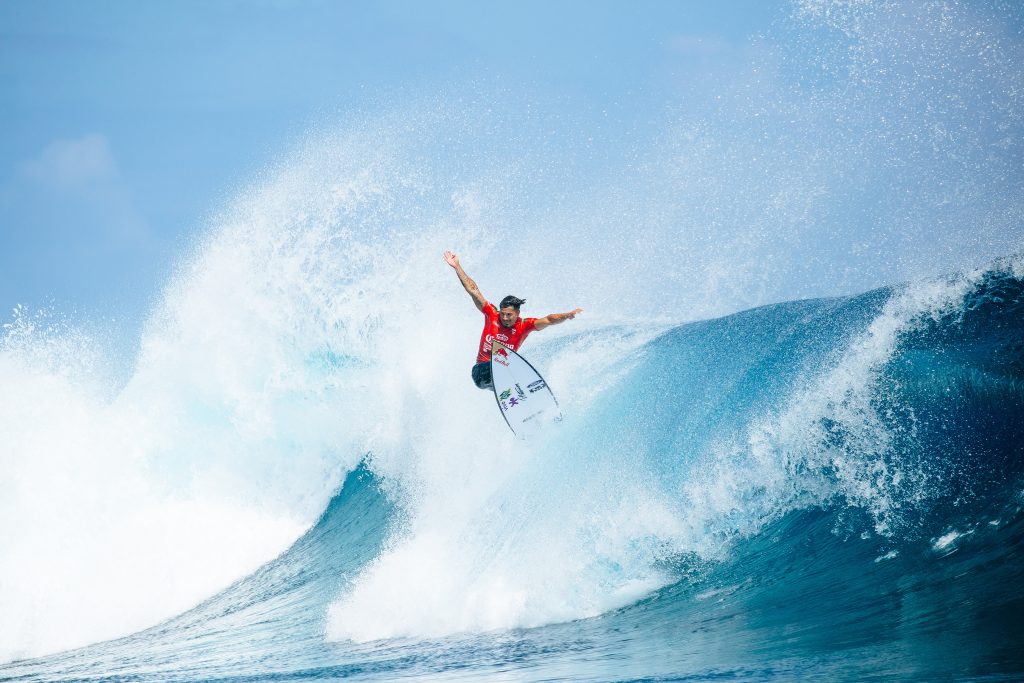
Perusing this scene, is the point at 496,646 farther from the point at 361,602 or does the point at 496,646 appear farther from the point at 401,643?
the point at 361,602

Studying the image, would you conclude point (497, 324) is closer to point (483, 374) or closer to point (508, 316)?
point (508, 316)

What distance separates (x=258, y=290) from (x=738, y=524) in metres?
7.85

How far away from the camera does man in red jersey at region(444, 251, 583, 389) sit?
639cm

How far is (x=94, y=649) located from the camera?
676cm

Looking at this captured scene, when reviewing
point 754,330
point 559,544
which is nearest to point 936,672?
point 559,544

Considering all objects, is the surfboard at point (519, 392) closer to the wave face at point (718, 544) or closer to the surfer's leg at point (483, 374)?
the surfer's leg at point (483, 374)

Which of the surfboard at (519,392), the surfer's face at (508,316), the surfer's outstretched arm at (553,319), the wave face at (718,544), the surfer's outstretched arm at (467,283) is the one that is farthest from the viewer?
the surfboard at (519,392)

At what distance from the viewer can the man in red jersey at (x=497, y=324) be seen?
252 inches

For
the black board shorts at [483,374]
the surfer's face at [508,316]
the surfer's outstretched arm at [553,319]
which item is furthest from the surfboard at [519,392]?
the surfer's outstretched arm at [553,319]

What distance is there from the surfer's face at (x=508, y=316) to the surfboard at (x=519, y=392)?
0.23 meters

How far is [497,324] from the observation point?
6594 mm

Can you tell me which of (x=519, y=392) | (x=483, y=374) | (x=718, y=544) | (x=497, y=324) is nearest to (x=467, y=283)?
(x=497, y=324)

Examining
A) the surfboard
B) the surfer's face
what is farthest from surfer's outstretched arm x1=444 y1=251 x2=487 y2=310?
the surfboard

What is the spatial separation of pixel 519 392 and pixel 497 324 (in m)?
0.69
